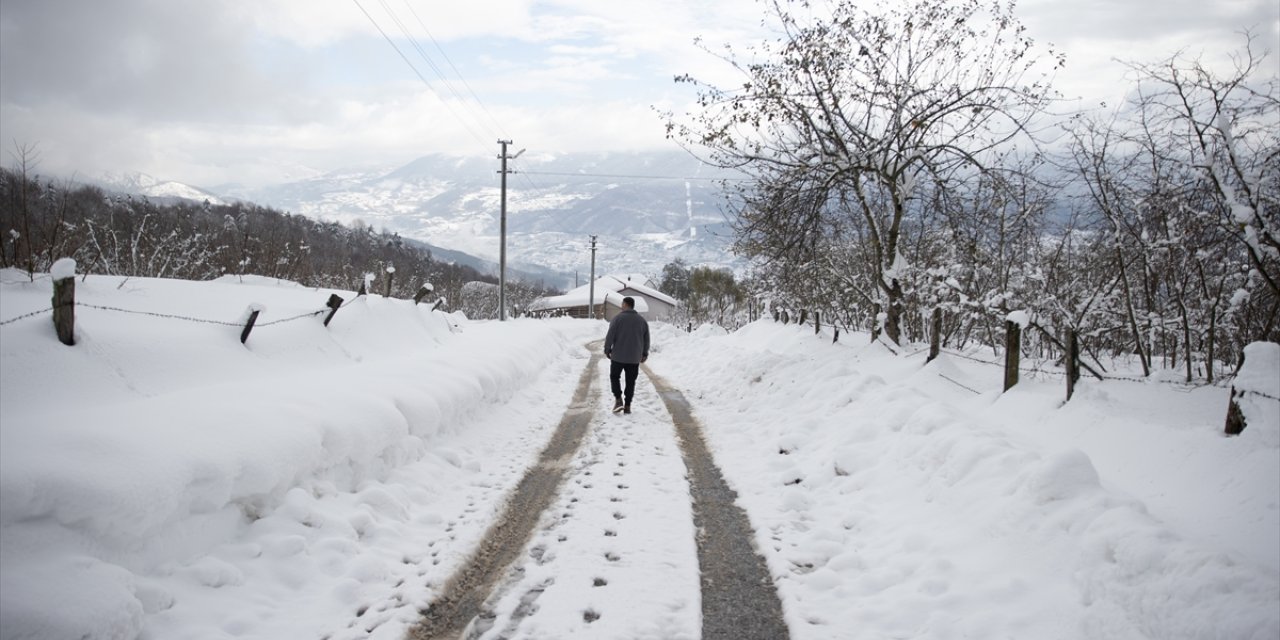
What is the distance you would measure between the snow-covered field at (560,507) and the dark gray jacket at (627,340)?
8.83 ft

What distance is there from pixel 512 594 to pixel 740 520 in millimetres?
2095

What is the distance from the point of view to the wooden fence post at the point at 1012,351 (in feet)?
21.5

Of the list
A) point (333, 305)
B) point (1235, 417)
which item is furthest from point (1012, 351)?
point (333, 305)

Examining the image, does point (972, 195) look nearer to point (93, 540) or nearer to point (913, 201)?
point (913, 201)

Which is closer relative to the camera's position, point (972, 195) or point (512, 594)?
point (512, 594)

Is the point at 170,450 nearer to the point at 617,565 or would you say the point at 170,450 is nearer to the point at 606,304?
the point at 617,565

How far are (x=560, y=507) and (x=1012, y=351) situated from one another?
17.5 ft

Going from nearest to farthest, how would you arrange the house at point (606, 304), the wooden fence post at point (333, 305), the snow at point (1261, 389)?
the snow at point (1261, 389) → the wooden fence post at point (333, 305) → the house at point (606, 304)

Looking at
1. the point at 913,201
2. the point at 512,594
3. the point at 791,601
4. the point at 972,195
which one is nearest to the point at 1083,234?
the point at 972,195

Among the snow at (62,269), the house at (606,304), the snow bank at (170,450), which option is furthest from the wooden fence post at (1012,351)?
the house at (606,304)

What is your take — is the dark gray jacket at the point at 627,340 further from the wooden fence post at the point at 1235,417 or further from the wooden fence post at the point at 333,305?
the wooden fence post at the point at 1235,417

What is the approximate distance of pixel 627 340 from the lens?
981 cm

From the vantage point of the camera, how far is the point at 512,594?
360 centimetres

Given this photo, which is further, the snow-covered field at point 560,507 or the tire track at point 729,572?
the tire track at point 729,572
